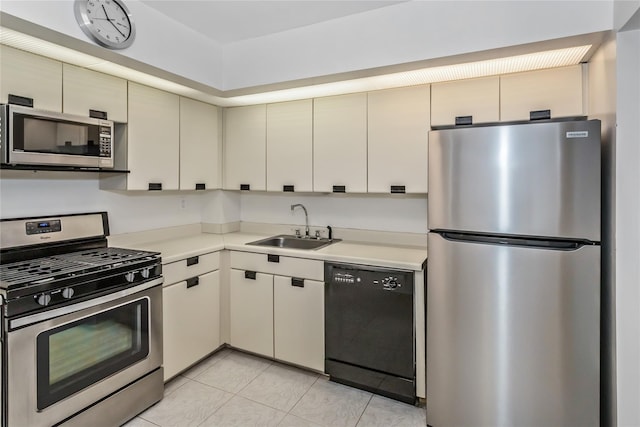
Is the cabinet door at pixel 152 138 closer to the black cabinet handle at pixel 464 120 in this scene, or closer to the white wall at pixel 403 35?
the white wall at pixel 403 35

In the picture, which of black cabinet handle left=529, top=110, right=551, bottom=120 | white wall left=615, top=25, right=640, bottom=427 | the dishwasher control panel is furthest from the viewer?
the dishwasher control panel

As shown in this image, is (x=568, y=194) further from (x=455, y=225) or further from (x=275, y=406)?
(x=275, y=406)

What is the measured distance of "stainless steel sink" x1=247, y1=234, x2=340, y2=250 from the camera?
314 centimetres

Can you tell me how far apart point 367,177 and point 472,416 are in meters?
1.64

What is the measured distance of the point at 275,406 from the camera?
2.37m

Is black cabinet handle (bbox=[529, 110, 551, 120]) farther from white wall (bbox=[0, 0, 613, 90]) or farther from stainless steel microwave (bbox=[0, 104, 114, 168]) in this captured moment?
stainless steel microwave (bbox=[0, 104, 114, 168])

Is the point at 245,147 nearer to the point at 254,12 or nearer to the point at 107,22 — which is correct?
the point at 254,12

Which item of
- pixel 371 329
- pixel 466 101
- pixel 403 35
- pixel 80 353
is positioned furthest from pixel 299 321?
pixel 403 35

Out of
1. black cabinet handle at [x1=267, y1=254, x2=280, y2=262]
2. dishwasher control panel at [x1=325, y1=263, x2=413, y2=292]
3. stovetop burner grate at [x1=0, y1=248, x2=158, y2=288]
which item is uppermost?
stovetop burner grate at [x1=0, y1=248, x2=158, y2=288]

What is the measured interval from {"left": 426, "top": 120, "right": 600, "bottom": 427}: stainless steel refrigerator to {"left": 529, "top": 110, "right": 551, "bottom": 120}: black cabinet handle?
0.55 meters

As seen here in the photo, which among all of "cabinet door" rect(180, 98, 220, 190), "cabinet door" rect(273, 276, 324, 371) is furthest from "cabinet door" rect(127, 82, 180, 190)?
"cabinet door" rect(273, 276, 324, 371)

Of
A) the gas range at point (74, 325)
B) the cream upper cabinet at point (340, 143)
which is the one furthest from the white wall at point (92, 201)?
the cream upper cabinet at point (340, 143)

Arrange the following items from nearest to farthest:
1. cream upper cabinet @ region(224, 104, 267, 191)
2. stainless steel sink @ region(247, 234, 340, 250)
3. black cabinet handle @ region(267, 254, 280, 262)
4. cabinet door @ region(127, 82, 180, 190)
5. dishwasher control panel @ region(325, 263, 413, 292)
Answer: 1. dishwasher control panel @ region(325, 263, 413, 292)
2. cabinet door @ region(127, 82, 180, 190)
3. black cabinet handle @ region(267, 254, 280, 262)
4. stainless steel sink @ region(247, 234, 340, 250)
5. cream upper cabinet @ region(224, 104, 267, 191)

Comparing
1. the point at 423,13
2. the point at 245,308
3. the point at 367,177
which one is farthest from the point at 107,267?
the point at 423,13
